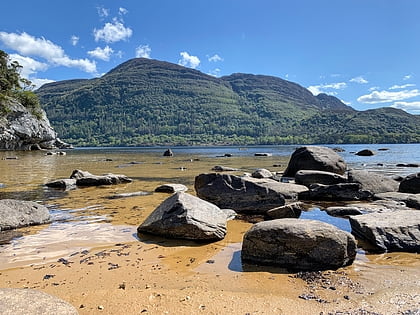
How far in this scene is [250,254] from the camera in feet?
20.5

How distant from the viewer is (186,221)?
7562 mm

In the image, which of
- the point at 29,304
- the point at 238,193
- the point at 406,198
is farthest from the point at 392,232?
the point at 29,304

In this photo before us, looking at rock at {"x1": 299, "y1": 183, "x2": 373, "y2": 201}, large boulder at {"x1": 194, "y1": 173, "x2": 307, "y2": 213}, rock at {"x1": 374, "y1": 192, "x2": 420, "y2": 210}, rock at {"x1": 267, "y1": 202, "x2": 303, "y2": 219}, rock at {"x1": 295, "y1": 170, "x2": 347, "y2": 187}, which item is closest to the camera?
rock at {"x1": 267, "y1": 202, "x2": 303, "y2": 219}

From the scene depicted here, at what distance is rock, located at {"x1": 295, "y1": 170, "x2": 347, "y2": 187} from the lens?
1580 cm

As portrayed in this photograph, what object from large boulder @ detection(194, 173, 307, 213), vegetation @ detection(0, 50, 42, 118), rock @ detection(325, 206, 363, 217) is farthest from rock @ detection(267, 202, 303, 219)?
vegetation @ detection(0, 50, 42, 118)

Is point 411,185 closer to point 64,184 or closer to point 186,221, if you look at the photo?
point 186,221

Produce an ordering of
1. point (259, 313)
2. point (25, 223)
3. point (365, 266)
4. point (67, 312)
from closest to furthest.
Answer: point (67, 312), point (259, 313), point (365, 266), point (25, 223)

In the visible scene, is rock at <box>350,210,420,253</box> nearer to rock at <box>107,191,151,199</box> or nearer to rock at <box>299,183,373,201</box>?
rock at <box>299,183,373,201</box>

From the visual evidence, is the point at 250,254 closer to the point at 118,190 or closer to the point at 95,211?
the point at 95,211

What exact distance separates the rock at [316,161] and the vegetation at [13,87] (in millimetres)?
46446

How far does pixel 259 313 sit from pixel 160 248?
3.36 m

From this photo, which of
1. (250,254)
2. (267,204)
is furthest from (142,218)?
(250,254)

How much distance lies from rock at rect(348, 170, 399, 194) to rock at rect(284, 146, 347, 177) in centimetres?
584

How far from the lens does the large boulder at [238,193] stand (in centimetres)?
1062
